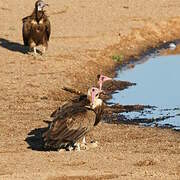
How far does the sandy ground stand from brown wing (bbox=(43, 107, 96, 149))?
0.20m

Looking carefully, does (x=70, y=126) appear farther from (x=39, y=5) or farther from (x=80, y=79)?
(x=39, y=5)

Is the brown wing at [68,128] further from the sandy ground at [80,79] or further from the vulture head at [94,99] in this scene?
the vulture head at [94,99]

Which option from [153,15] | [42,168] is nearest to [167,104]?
[42,168]

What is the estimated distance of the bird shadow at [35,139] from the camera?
11.4m

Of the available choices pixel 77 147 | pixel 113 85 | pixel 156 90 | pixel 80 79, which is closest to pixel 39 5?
pixel 80 79

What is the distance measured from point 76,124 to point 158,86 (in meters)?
7.23

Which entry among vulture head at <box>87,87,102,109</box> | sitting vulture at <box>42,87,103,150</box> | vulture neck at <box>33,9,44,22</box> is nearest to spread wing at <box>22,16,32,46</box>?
vulture neck at <box>33,9,44,22</box>

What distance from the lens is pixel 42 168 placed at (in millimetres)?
9555

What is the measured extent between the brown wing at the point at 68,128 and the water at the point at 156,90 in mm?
3046

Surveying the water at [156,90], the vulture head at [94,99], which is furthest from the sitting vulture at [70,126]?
the water at [156,90]

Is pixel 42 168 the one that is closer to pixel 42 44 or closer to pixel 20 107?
pixel 20 107

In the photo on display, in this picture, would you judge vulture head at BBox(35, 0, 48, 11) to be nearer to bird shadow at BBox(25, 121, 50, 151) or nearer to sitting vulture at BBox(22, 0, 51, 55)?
sitting vulture at BBox(22, 0, 51, 55)

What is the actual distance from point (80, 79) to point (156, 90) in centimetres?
184

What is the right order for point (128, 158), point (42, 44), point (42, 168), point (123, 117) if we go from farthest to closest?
point (42, 44) < point (123, 117) < point (128, 158) < point (42, 168)
